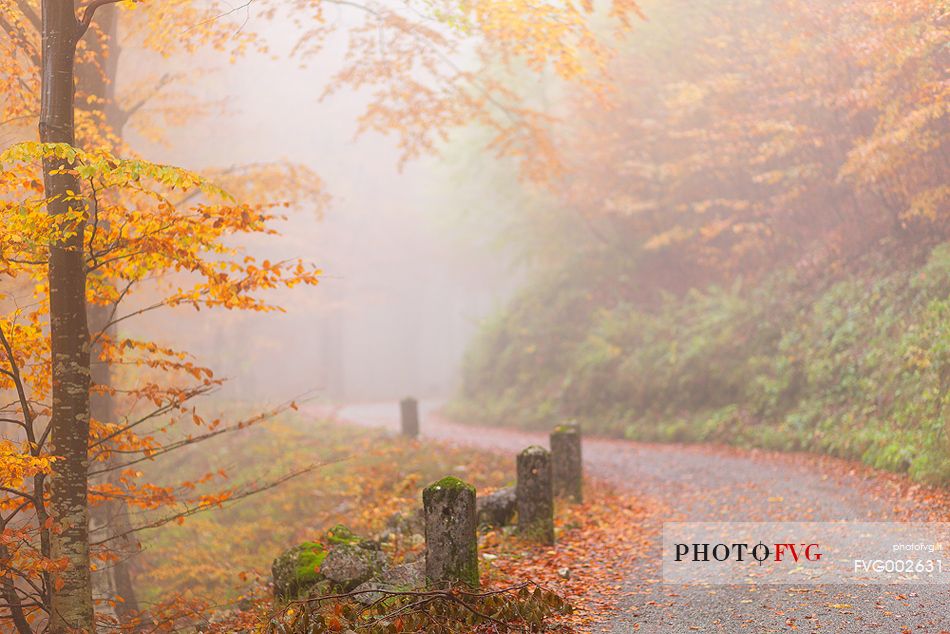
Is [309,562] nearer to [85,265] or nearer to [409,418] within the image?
[85,265]

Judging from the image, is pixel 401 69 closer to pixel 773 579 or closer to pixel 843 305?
pixel 843 305

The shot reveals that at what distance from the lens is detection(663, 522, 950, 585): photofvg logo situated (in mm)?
6688

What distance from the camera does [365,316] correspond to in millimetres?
53281

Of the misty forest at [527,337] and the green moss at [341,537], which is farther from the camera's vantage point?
the green moss at [341,537]

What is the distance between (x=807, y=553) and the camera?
24.1 ft

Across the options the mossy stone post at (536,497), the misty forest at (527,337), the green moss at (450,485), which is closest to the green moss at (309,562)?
the misty forest at (527,337)

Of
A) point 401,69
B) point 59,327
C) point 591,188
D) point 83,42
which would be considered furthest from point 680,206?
point 59,327

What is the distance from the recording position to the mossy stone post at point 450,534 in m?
6.30

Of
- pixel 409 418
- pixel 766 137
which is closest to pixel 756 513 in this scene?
pixel 409 418

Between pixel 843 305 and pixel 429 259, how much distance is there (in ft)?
113

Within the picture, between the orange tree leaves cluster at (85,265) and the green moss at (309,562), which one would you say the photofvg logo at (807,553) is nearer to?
the green moss at (309,562)

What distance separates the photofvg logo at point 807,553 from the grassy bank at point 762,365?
2.09 metres

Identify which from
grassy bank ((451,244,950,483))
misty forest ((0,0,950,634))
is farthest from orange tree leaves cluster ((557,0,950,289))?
grassy bank ((451,244,950,483))

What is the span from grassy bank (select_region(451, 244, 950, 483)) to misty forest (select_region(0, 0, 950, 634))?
8cm
